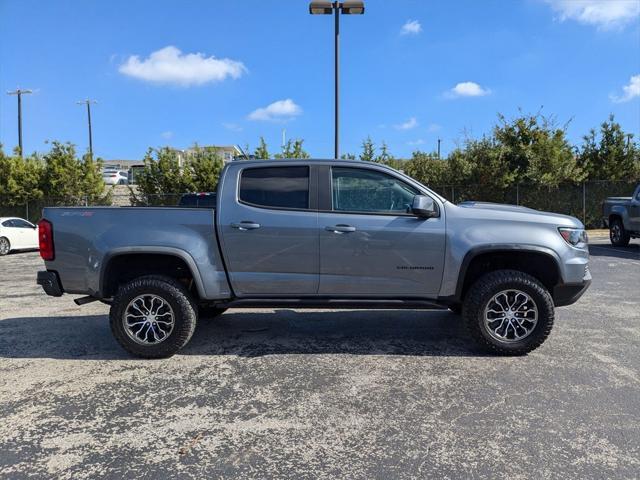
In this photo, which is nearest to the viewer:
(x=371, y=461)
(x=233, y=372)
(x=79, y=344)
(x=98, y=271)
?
(x=371, y=461)

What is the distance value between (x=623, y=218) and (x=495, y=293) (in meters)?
11.7

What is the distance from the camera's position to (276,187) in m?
4.95

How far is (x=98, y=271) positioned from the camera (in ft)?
15.5

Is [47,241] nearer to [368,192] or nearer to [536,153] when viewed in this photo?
[368,192]

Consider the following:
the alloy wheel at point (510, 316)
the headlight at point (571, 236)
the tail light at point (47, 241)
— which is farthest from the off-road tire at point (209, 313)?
the headlight at point (571, 236)

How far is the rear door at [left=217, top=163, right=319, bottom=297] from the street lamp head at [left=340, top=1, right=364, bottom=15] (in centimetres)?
987

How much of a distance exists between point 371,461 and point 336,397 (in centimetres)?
95

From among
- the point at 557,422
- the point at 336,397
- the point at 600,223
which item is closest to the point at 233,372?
the point at 336,397

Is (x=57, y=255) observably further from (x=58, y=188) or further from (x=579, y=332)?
(x=58, y=188)

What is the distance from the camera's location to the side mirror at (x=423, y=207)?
459 cm

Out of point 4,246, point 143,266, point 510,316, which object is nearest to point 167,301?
point 143,266

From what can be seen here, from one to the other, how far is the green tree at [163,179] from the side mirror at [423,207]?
18.6m

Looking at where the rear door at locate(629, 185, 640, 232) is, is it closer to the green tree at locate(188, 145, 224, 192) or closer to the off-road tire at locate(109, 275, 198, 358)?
the off-road tire at locate(109, 275, 198, 358)

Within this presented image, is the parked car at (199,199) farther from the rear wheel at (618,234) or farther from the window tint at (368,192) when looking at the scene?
the rear wheel at (618,234)
